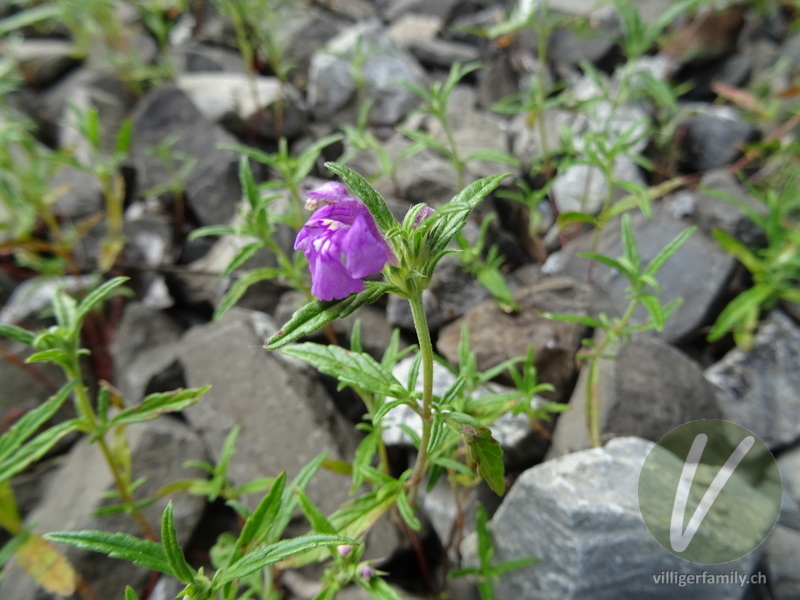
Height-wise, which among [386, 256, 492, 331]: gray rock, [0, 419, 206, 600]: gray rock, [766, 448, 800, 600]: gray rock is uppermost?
[386, 256, 492, 331]: gray rock

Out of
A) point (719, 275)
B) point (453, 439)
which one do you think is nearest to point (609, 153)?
point (719, 275)

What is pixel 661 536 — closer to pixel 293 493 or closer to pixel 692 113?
pixel 293 493

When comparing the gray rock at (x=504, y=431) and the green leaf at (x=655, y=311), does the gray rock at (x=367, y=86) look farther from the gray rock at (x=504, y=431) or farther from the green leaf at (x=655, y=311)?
the green leaf at (x=655, y=311)

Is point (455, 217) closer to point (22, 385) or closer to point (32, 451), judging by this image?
point (32, 451)

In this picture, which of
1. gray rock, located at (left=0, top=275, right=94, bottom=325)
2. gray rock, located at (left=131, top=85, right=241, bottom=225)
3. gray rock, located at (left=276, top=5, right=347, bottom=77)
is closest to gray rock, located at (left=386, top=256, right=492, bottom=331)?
gray rock, located at (left=131, top=85, right=241, bottom=225)

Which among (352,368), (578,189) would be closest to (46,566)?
(352,368)

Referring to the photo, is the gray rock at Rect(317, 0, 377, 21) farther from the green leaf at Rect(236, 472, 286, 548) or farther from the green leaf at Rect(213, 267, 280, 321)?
the green leaf at Rect(236, 472, 286, 548)
